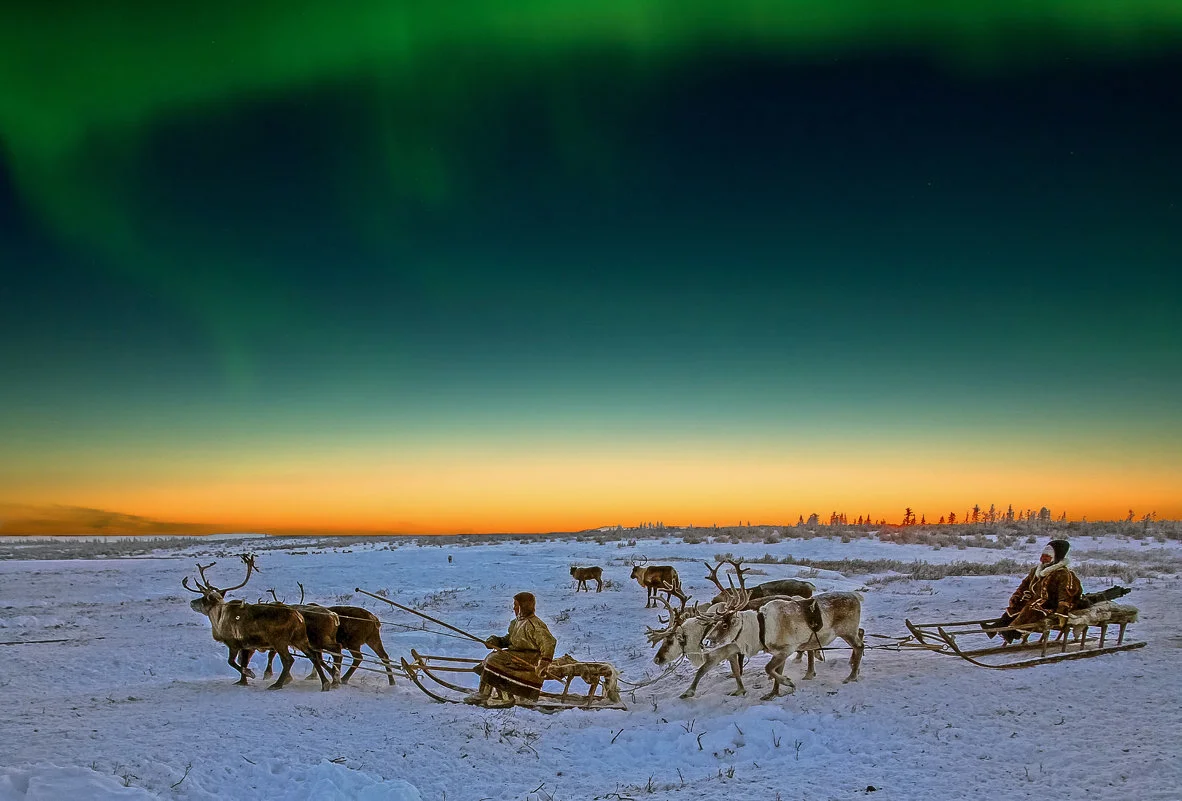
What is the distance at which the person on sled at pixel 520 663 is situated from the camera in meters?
10.8

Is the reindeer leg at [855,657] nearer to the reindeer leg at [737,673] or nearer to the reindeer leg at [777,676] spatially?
the reindeer leg at [777,676]

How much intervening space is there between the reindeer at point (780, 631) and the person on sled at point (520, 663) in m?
2.23

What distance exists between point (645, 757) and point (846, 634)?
3869 millimetres

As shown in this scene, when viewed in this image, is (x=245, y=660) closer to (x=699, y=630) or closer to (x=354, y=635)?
(x=354, y=635)

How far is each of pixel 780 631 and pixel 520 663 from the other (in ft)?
A: 12.7

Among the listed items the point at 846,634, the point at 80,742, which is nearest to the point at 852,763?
the point at 846,634

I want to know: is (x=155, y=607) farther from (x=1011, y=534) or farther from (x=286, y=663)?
(x=1011, y=534)

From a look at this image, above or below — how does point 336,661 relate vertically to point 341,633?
below

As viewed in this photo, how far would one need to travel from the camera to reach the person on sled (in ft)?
35.5

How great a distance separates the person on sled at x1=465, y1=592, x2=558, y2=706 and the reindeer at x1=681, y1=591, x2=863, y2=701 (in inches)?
87.8

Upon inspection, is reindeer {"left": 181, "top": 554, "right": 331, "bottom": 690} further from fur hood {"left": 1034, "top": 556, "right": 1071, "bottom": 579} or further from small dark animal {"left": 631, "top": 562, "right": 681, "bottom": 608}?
small dark animal {"left": 631, "top": 562, "right": 681, "bottom": 608}

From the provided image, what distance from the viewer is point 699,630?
35.3 feet

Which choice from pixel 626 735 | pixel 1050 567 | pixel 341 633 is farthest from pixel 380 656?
pixel 1050 567

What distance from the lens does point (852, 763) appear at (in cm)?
762
